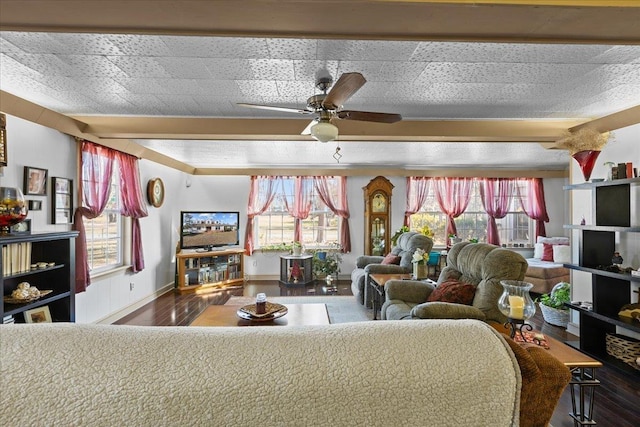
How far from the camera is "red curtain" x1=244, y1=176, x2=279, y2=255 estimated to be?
6.62 metres

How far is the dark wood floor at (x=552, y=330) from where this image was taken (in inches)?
90.0

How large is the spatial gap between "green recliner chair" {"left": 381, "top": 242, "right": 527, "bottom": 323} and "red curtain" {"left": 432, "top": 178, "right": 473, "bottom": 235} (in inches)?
147

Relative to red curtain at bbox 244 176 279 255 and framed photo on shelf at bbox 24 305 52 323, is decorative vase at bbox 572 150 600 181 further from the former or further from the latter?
framed photo on shelf at bbox 24 305 52 323

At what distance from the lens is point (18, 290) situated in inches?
104

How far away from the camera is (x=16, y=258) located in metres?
2.58

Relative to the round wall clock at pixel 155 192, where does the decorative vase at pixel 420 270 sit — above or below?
below

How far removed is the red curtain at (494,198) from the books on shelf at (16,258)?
7.23m

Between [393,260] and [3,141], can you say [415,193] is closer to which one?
[393,260]

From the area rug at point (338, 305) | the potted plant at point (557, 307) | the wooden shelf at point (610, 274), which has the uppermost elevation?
the wooden shelf at point (610, 274)

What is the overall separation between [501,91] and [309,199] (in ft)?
14.8

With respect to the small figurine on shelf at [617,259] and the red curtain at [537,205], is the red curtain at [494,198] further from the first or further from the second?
the small figurine on shelf at [617,259]

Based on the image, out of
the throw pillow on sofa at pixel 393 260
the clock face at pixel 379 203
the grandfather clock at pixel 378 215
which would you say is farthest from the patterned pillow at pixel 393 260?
the clock face at pixel 379 203

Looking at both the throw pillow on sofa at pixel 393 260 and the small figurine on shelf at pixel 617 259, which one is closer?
the small figurine on shelf at pixel 617 259

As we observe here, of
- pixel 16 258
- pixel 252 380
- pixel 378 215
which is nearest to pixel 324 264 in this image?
pixel 378 215
